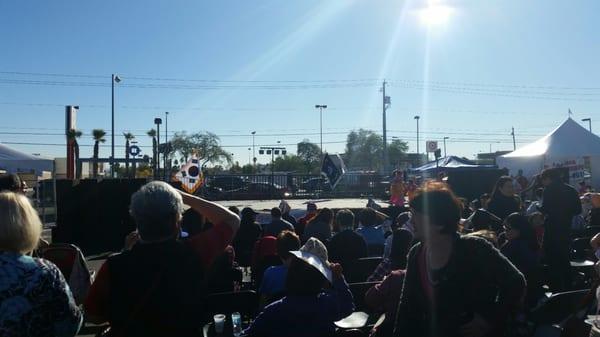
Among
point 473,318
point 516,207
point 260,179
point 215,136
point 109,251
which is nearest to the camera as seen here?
point 473,318

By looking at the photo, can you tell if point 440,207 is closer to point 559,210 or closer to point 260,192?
point 559,210

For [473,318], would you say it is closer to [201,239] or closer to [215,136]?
[201,239]

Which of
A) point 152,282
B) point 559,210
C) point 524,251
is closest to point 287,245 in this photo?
point 524,251

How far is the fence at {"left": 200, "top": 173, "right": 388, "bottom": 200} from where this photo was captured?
3322cm

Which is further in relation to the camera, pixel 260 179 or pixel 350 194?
pixel 260 179

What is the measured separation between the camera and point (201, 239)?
2.49 metres

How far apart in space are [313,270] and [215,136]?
6844cm

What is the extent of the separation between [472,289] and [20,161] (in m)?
34.8

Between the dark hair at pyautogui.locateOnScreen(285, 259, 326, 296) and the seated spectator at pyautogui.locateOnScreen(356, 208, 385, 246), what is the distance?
12.9 feet

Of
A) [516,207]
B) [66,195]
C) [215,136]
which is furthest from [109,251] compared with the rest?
[215,136]

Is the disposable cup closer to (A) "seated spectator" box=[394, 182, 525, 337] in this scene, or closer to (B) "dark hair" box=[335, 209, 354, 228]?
(A) "seated spectator" box=[394, 182, 525, 337]

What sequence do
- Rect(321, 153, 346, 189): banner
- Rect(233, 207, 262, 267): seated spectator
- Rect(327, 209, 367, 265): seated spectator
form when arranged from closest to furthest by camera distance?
Rect(327, 209, 367, 265): seated spectator → Rect(233, 207, 262, 267): seated spectator → Rect(321, 153, 346, 189): banner

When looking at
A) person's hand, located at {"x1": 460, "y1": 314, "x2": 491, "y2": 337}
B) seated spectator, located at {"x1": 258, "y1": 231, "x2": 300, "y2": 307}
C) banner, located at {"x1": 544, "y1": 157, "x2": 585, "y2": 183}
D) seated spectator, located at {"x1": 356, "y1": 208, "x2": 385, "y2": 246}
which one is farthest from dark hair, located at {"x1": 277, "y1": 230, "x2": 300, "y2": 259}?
banner, located at {"x1": 544, "y1": 157, "x2": 585, "y2": 183}

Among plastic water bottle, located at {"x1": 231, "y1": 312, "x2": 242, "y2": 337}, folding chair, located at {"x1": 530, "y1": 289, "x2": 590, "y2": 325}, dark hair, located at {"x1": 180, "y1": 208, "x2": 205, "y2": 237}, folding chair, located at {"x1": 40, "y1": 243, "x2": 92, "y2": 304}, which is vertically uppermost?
dark hair, located at {"x1": 180, "y1": 208, "x2": 205, "y2": 237}
